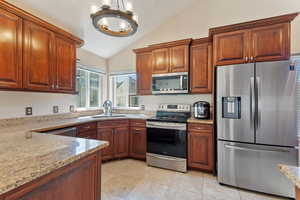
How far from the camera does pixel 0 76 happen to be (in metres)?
1.67

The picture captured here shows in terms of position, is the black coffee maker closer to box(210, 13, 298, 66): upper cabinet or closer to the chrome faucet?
box(210, 13, 298, 66): upper cabinet

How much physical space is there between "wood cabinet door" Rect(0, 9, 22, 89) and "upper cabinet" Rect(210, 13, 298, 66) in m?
2.78

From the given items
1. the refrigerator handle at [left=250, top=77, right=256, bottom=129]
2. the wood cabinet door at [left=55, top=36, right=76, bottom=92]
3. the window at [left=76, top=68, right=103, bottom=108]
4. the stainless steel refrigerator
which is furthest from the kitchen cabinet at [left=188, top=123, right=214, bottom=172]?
the window at [left=76, top=68, right=103, bottom=108]

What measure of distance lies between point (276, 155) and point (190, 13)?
3113mm

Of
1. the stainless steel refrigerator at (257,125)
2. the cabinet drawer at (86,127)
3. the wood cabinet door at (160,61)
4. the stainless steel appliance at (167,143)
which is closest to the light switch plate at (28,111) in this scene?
the cabinet drawer at (86,127)

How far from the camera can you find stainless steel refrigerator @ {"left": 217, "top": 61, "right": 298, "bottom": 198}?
191cm

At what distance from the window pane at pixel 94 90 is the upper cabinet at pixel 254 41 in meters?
2.99

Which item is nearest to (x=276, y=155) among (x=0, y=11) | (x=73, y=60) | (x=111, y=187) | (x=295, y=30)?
(x=295, y=30)

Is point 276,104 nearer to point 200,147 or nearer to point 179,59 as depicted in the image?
point 200,147

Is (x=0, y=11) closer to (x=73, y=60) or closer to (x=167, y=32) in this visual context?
(x=73, y=60)

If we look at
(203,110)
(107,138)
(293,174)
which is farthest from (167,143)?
(293,174)

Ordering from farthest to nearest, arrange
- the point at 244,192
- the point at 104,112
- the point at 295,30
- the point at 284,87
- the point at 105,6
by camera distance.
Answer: the point at 104,112, the point at 295,30, the point at 244,192, the point at 284,87, the point at 105,6

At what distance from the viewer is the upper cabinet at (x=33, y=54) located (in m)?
1.72

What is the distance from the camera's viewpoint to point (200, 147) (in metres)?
2.56
